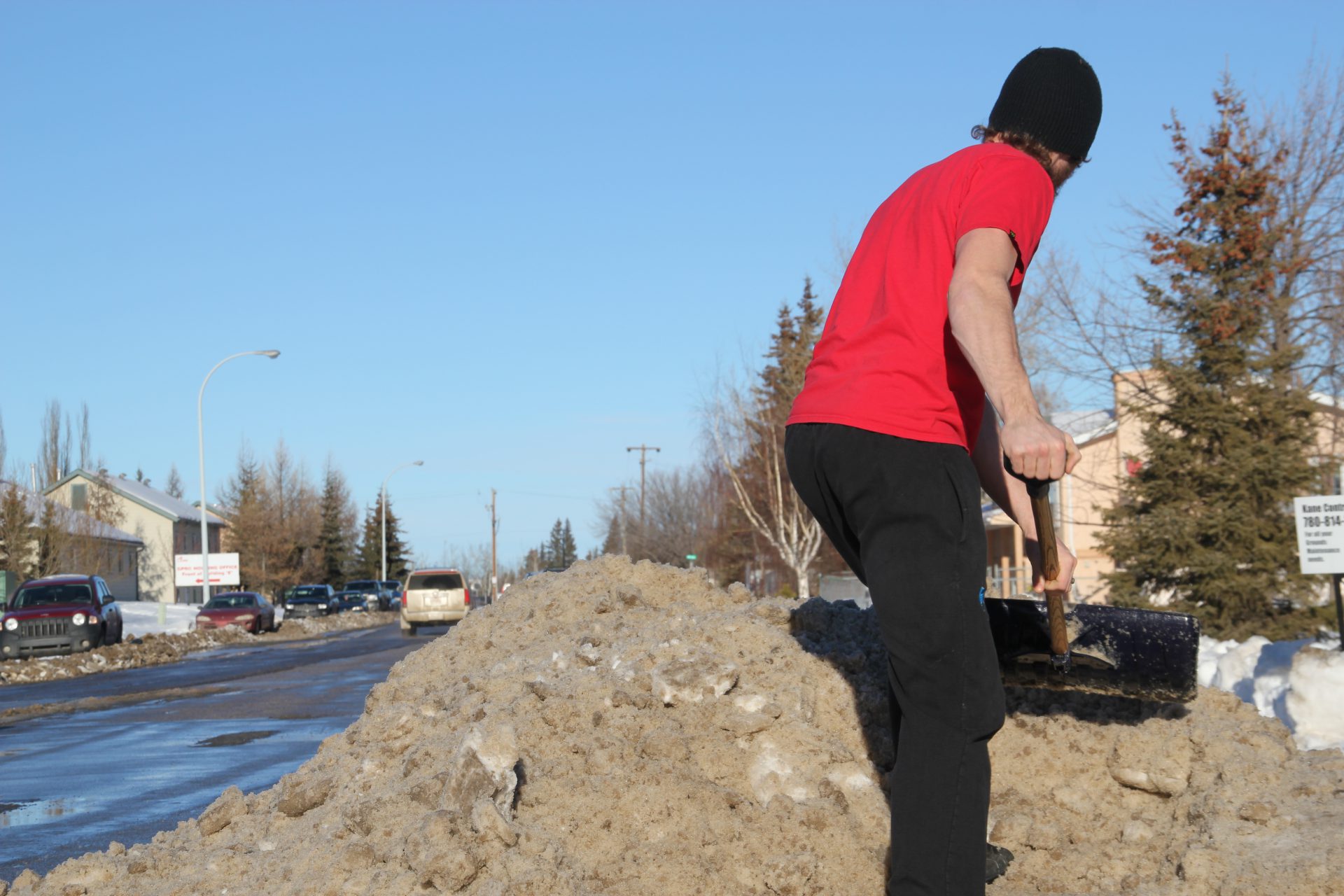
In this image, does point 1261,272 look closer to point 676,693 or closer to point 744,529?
point 676,693

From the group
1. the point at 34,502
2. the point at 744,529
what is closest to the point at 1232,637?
the point at 744,529

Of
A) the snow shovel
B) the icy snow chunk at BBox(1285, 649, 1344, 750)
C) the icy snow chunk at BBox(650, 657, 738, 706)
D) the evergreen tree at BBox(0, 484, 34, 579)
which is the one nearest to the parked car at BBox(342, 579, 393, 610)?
the evergreen tree at BBox(0, 484, 34, 579)

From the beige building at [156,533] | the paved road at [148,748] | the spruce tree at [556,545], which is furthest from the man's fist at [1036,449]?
the spruce tree at [556,545]

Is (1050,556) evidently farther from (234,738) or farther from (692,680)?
(234,738)

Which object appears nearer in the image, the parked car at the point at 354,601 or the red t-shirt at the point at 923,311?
the red t-shirt at the point at 923,311

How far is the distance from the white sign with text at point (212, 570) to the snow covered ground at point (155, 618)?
123 cm

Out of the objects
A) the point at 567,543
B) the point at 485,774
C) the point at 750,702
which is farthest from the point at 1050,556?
the point at 567,543

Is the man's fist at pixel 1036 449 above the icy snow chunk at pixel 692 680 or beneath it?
above

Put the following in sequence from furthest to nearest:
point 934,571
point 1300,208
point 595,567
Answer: point 1300,208 < point 595,567 < point 934,571

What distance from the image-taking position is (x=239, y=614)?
1420 inches

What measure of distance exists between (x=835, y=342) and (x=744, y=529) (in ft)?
140

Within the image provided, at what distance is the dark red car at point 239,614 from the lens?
1393 inches

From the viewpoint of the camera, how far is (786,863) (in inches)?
116

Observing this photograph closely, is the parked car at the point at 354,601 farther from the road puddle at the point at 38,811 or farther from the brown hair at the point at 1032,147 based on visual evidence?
the brown hair at the point at 1032,147
